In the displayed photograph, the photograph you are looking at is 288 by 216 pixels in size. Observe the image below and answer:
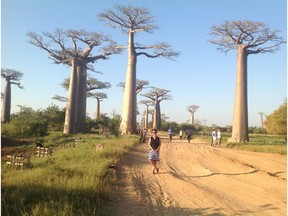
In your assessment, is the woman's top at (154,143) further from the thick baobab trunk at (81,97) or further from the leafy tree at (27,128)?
the thick baobab trunk at (81,97)

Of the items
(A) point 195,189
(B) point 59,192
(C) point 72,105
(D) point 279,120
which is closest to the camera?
(B) point 59,192

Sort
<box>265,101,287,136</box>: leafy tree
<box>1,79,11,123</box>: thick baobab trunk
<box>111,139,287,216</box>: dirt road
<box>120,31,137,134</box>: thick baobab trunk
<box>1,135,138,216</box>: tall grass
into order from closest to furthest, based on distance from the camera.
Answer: <box>1,135,138,216</box>: tall grass
<box>111,139,287,216</box>: dirt road
<box>120,31,137,134</box>: thick baobab trunk
<box>265,101,287,136</box>: leafy tree
<box>1,79,11,123</box>: thick baobab trunk

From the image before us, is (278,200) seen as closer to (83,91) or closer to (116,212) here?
(116,212)

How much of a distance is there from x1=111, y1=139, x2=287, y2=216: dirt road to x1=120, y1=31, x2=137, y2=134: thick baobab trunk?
→ 356 inches

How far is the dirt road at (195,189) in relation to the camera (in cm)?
501

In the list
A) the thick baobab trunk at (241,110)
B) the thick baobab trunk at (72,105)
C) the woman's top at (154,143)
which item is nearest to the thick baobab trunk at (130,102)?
the thick baobab trunk at (72,105)

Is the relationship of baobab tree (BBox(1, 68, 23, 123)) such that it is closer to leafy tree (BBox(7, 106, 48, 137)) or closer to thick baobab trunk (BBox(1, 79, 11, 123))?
thick baobab trunk (BBox(1, 79, 11, 123))

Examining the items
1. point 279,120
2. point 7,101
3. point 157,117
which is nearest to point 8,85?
point 7,101

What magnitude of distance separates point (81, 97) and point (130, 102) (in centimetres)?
526

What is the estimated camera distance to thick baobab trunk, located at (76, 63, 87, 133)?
22031mm

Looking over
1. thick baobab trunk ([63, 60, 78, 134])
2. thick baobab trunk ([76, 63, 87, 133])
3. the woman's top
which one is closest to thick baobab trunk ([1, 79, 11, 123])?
thick baobab trunk ([76, 63, 87, 133])

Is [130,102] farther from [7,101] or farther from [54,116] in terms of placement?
[7,101]

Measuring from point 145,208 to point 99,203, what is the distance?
0.72m

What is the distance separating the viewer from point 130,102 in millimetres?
19359
